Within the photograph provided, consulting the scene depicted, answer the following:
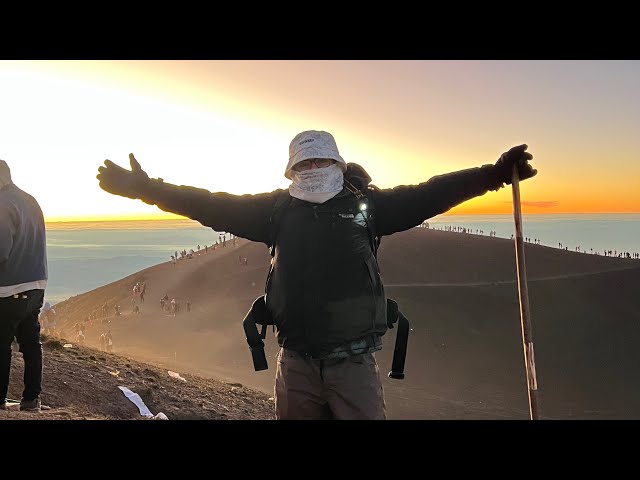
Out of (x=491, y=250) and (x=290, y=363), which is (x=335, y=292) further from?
(x=491, y=250)

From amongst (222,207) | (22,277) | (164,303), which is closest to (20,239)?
(22,277)

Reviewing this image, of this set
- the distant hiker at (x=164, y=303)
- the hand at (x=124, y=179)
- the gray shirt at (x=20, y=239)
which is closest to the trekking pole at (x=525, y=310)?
the hand at (x=124, y=179)

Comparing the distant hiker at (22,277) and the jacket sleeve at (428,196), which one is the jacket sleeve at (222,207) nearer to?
the jacket sleeve at (428,196)

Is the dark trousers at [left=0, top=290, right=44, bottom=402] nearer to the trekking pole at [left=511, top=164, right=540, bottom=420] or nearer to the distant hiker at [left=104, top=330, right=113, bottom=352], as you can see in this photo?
the trekking pole at [left=511, top=164, right=540, bottom=420]

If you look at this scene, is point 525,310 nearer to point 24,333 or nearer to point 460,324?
point 24,333

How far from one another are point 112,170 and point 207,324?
25.8 metres

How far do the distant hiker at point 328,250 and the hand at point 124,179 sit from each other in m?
0.22

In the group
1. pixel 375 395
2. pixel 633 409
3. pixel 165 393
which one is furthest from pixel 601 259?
pixel 375 395

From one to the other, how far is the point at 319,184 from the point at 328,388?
0.95 meters

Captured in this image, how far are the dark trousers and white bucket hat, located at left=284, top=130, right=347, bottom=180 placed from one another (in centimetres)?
282

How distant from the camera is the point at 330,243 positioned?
2.53 m

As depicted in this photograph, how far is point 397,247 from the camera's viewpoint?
149ft

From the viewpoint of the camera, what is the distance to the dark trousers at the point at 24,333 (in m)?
4.29

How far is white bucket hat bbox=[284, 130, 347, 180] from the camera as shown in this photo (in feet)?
8.59
